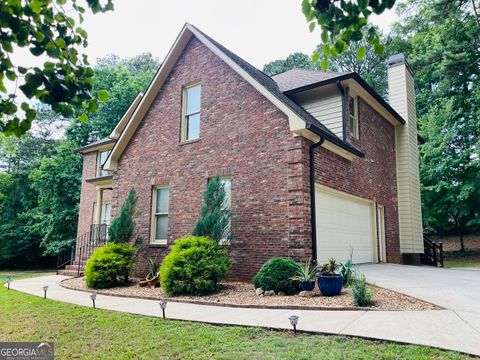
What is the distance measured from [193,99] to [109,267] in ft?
18.5

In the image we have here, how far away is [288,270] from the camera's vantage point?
24.4 ft

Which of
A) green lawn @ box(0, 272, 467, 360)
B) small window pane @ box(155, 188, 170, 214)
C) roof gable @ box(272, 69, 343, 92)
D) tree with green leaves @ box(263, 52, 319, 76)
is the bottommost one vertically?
green lawn @ box(0, 272, 467, 360)

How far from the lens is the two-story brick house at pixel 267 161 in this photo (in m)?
8.84

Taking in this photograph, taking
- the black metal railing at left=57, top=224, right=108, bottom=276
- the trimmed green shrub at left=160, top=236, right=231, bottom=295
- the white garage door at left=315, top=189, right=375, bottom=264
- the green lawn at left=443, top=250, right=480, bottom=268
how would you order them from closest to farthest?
the trimmed green shrub at left=160, top=236, right=231, bottom=295
the white garage door at left=315, top=189, right=375, bottom=264
the black metal railing at left=57, top=224, right=108, bottom=276
the green lawn at left=443, top=250, right=480, bottom=268

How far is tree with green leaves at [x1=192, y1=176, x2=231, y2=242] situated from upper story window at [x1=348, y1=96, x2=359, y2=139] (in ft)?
16.3

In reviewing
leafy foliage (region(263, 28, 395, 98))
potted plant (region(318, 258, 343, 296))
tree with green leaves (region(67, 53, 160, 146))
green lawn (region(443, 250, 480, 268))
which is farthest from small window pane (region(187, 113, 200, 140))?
leafy foliage (region(263, 28, 395, 98))

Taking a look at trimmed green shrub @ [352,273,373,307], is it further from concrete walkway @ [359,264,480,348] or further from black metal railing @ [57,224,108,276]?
black metal railing @ [57,224,108,276]

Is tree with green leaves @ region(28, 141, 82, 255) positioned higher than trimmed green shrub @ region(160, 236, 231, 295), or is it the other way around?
tree with green leaves @ region(28, 141, 82, 255)

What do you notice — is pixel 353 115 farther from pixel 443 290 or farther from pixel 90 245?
pixel 90 245

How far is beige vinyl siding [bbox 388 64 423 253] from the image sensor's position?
47.1ft

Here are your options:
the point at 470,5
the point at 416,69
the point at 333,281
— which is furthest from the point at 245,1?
the point at 470,5

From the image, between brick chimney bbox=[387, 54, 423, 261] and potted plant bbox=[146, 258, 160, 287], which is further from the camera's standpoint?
brick chimney bbox=[387, 54, 423, 261]

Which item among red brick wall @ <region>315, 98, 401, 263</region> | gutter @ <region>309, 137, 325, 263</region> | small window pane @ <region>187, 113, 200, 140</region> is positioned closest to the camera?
gutter @ <region>309, 137, 325, 263</region>

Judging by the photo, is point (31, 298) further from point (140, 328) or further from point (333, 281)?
point (333, 281)
